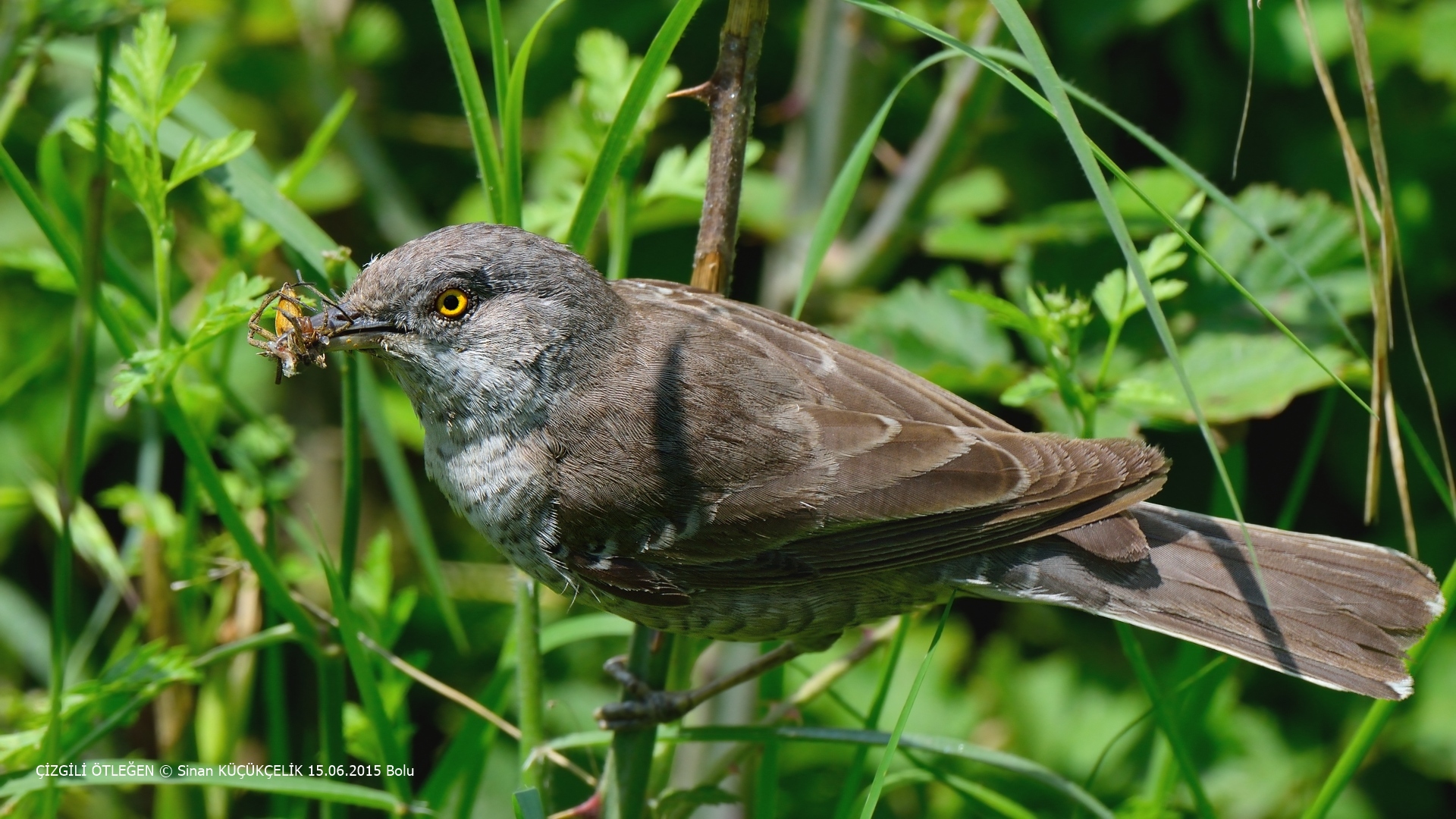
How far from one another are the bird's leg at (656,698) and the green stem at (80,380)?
990 mm

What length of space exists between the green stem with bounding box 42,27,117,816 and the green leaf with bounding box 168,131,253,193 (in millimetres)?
283

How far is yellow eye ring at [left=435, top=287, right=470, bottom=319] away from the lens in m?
2.58

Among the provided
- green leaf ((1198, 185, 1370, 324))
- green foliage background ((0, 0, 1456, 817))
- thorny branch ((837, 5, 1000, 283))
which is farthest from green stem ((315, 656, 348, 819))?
green leaf ((1198, 185, 1370, 324))

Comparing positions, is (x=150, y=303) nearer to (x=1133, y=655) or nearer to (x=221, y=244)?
(x=221, y=244)

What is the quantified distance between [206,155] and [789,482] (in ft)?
4.18

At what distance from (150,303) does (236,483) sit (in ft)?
1.79

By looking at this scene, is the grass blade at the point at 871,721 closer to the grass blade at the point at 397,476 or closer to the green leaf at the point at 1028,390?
the green leaf at the point at 1028,390

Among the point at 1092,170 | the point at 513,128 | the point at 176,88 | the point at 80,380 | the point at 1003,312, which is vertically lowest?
the point at 1003,312

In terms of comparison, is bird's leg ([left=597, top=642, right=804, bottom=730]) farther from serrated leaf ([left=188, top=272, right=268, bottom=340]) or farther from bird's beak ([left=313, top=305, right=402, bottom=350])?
serrated leaf ([left=188, top=272, right=268, bottom=340])

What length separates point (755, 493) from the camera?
254 centimetres

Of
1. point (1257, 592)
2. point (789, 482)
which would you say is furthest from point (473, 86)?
point (1257, 592)

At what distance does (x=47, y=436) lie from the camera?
4066 millimetres

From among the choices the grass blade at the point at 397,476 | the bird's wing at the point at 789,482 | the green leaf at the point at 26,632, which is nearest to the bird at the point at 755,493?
the bird's wing at the point at 789,482

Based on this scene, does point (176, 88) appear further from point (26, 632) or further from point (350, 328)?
point (26, 632)
